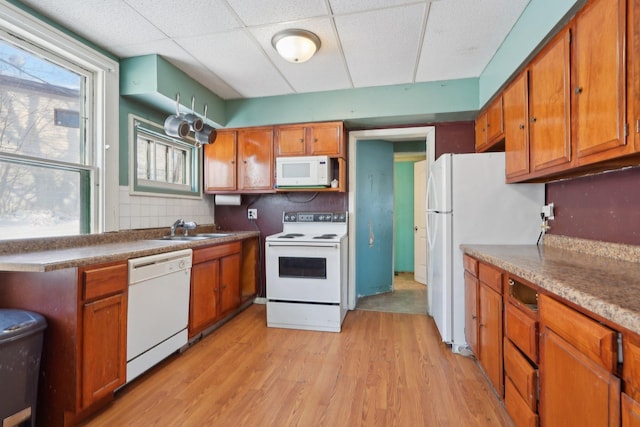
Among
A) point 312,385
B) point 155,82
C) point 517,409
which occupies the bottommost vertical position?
point 312,385

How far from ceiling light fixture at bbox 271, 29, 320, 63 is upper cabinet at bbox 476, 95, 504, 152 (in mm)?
1540

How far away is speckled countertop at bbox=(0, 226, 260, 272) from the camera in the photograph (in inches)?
54.7

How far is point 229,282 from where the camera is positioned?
9.46 ft

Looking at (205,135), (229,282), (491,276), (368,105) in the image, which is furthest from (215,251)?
(491,276)

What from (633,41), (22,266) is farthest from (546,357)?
(22,266)

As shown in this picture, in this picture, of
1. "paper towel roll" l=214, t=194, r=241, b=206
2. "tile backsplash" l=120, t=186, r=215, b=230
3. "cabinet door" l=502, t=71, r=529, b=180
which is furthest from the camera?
"paper towel roll" l=214, t=194, r=241, b=206

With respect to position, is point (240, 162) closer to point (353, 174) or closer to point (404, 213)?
point (353, 174)

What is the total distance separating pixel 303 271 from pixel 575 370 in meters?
2.08

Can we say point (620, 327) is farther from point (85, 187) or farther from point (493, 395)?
point (85, 187)

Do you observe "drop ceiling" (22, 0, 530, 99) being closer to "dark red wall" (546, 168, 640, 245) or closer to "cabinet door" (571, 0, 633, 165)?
"cabinet door" (571, 0, 633, 165)

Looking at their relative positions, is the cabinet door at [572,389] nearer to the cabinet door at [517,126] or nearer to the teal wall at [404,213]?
the cabinet door at [517,126]

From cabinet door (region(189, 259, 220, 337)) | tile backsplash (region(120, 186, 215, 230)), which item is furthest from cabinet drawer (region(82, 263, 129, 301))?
tile backsplash (region(120, 186, 215, 230))

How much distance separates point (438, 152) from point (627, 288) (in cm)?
236

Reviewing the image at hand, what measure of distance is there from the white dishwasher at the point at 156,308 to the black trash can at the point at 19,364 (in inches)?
16.3
